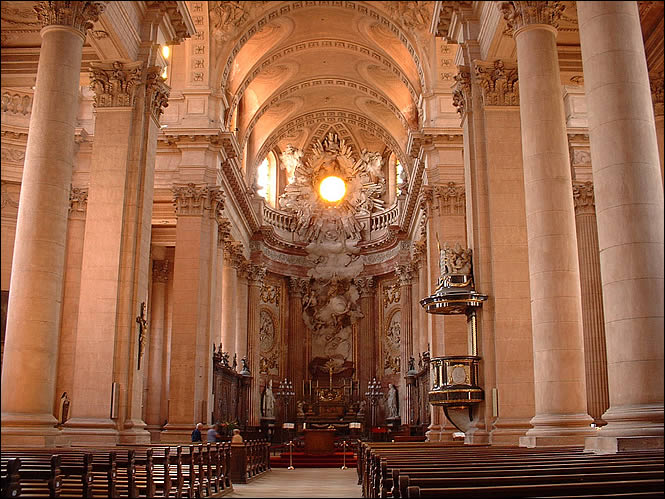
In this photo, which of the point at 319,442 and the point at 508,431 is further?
the point at 319,442

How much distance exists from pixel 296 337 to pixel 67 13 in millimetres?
27771

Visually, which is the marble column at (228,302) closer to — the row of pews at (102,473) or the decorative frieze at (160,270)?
the decorative frieze at (160,270)

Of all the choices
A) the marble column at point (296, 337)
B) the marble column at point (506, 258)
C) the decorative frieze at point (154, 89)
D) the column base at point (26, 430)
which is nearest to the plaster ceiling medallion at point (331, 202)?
the marble column at point (296, 337)

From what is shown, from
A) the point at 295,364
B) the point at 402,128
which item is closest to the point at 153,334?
the point at 295,364

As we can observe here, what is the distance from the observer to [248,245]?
34375 millimetres

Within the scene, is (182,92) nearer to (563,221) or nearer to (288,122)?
(288,122)

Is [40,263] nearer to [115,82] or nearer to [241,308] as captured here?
[115,82]

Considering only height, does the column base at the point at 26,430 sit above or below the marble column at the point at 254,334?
below

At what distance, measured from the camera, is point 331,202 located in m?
40.0

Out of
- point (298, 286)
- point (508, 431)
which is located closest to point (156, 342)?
point (298, 286)

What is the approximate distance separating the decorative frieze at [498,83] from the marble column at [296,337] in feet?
80.5

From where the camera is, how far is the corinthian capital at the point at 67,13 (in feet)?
40.3

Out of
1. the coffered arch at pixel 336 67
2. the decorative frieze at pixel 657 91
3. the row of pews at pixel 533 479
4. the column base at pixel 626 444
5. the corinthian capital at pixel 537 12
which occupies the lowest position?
the row of pews at pixel 533 479

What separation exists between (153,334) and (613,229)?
24443 mm
